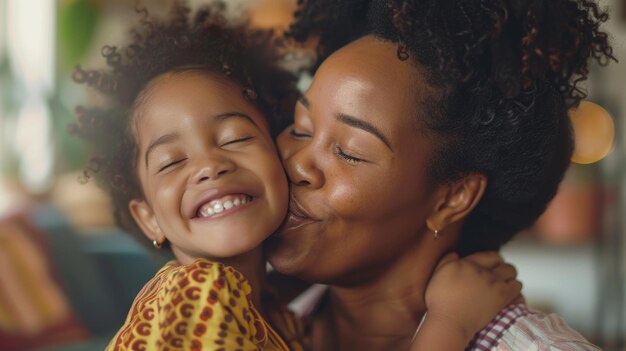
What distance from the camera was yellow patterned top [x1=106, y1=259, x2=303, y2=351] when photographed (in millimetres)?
875

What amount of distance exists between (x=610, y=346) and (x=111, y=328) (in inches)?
87.5

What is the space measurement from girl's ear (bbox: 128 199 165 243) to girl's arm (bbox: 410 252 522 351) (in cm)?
42

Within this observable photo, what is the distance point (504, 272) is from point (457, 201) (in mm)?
141

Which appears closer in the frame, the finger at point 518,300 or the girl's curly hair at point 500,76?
the girl's curly hair at point 500,76

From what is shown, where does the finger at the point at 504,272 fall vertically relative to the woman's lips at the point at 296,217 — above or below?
below

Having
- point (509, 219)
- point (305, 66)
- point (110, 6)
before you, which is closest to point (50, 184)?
point (110, 6)

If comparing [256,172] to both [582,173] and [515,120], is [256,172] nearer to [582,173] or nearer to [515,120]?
[515,120]

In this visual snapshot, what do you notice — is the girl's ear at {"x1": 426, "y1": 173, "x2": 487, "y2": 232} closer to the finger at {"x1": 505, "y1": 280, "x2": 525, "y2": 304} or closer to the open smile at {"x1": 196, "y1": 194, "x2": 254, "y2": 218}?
the finger at {"x1": 505, "y1": 280, "x2": 525, "y2": 304}

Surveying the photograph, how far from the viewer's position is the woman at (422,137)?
3.71ft

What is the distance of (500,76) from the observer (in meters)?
1.12

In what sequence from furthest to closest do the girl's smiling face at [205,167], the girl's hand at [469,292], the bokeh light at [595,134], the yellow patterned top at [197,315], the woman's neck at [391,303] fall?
the bokeh light at [595,134] < the woman's neck at [391,303] < the girl's hand at [469,292] < the girl's smiling face at [205,167] < the yellow patterned top at [197,315]

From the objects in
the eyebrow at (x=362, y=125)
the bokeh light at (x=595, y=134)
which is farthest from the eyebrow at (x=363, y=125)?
the bokeh light at (x=595, y=134)

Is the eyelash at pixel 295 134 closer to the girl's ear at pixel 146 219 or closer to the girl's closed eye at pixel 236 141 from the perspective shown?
the girl's closed eye at pixel 236 141

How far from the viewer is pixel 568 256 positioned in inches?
152
